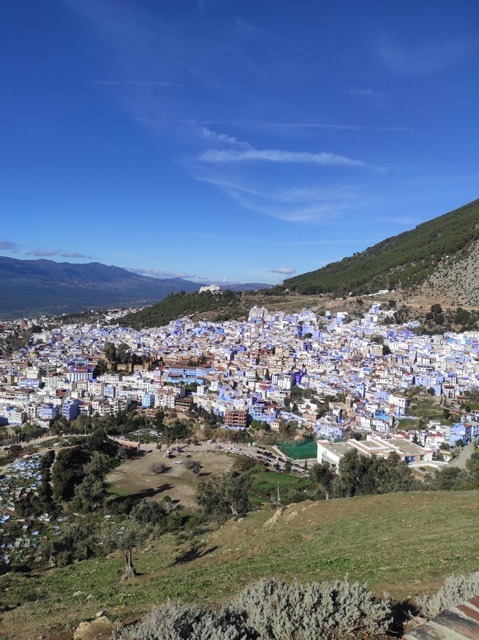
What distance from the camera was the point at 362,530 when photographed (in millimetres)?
7465

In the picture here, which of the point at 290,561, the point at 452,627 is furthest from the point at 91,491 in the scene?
the point at 452,627

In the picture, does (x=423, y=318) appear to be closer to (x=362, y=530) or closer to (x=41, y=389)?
(x=41, y=389)

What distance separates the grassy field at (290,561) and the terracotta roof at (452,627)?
232 cm

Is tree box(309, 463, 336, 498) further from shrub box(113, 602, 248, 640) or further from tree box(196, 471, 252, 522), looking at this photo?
shrub box(113, 602, 248, 640)

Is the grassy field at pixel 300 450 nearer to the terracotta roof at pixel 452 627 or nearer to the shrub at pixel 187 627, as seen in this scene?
the shrub at pixel 187 627

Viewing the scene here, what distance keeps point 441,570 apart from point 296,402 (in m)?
31.1

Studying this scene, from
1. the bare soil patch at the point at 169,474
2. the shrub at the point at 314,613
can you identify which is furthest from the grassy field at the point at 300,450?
the shrub at the point at 314,613

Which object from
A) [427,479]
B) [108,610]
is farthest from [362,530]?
[427,479]

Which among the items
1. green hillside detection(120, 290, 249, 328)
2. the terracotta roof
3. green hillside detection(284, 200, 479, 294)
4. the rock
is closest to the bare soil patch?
the rock

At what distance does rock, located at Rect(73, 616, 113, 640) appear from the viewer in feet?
12.9

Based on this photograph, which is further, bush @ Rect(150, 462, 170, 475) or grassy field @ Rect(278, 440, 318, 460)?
grassy field @ Rect(278, 440, 318, 460)

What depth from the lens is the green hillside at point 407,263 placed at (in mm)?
60344

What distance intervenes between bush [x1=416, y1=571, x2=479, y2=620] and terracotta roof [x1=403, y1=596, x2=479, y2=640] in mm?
720

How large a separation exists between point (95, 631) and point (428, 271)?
61622 millimetres
